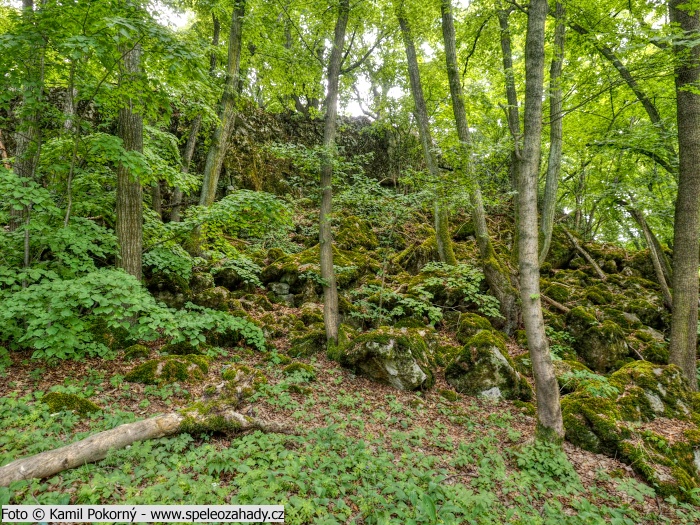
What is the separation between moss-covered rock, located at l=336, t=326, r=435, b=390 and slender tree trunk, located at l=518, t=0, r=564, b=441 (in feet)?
6.74

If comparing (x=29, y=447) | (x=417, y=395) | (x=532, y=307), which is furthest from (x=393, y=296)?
(x=29, y=447)

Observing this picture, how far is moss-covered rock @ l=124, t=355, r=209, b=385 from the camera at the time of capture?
466 centimetres

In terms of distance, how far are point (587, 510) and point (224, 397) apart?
4.21 m

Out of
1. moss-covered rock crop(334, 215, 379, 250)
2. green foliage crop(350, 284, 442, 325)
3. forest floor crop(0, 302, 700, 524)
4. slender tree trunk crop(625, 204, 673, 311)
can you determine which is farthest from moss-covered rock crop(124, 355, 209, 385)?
slender tree trunk crop(625, 204, 673, 311)

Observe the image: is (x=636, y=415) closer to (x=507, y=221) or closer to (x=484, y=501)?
(x=484, y=501)

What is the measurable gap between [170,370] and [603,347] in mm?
8532

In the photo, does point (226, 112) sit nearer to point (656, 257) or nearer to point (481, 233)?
point (481, 233)

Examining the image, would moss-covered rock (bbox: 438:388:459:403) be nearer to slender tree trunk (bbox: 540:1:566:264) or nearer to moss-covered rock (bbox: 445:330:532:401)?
moss-covered rock (bbox: 445:330:532:401)

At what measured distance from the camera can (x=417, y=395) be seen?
572cm

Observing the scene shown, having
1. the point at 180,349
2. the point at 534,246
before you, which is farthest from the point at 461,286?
the point at 180,349

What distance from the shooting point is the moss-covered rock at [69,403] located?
3617 mm

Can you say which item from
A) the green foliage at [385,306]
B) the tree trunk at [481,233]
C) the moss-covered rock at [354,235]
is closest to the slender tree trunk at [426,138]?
the tree trunk at [481,233]

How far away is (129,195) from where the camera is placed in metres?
5.55

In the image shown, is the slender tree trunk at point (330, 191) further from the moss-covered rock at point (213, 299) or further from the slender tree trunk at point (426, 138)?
the slender tree trunk at point (426, 138)
